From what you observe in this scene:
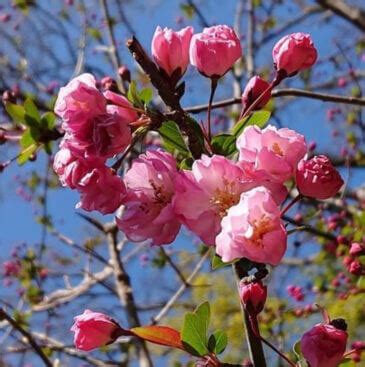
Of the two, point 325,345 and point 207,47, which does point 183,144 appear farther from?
point 325,345

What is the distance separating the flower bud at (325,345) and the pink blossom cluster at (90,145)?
346mm

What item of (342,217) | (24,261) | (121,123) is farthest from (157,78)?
(24,261)

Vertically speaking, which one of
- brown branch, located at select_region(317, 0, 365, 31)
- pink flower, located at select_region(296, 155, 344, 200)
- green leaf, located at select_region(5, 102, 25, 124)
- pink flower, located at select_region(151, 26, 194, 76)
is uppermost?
brown branch, located at select_region(317, 0, 365, 31)

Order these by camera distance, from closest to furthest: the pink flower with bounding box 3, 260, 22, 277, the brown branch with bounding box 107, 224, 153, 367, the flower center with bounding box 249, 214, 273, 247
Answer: the flower center with bounding box 249, 214, 273, 247 < the brown branch with bounding box 107, 224, 153, 367 < the pink flower with bounding box 3, 260, 22, 277

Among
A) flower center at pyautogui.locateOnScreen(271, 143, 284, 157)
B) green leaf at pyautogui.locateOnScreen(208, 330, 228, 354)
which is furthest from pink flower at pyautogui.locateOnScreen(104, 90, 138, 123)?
green leaf at pyautogui.locateOnScreen(208, 330, 228, 354)

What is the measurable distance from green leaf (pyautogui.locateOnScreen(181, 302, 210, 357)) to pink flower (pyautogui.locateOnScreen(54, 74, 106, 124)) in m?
0.34

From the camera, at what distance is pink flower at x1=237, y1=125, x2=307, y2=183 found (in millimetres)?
965

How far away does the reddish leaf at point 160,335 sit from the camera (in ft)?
3.40

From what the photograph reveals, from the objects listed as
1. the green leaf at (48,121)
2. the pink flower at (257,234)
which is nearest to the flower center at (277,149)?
the pink flower at (257,234)

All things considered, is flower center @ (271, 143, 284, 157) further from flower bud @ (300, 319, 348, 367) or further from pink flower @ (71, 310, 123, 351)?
pink flower @ (71, 310, 123, 351)

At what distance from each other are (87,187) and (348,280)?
233cm

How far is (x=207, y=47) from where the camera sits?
1.17 m

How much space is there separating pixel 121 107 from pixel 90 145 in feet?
0.38

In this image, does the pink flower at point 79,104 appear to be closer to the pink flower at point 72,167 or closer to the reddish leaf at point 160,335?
the pink flower at point 72,167
